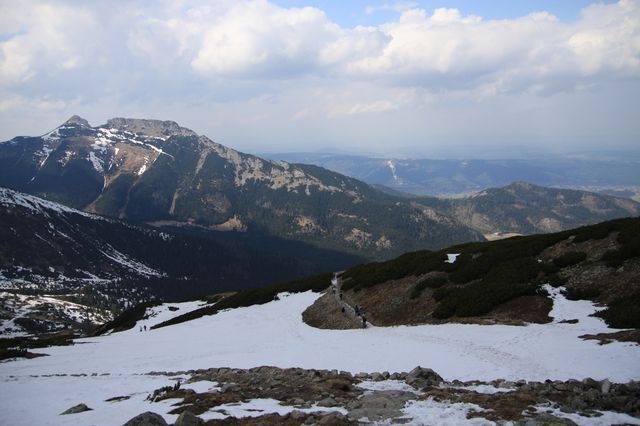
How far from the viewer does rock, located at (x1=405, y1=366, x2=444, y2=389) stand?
20.5 meters

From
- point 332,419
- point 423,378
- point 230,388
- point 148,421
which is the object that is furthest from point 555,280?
point 148,421

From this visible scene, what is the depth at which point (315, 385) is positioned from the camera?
2120cm

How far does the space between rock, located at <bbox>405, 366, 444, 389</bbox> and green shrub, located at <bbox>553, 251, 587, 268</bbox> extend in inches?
907

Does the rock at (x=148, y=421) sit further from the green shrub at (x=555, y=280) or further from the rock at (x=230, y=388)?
the green shrub at (x=555, y=280)

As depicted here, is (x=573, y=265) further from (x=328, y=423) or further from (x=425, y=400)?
(x=328, y=423)

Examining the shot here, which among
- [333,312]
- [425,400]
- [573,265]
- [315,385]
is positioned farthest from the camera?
[333,312]

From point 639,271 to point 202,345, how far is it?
124 feet

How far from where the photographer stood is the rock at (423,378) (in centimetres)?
2052

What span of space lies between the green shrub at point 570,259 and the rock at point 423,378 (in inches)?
907

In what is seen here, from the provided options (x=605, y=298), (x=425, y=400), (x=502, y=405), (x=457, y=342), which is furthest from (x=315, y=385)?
(x=605, y=298)

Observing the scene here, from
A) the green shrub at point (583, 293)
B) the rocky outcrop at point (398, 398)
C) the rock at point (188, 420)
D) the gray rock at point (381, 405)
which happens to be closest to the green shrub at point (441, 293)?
the green shrub at point (583, 293)

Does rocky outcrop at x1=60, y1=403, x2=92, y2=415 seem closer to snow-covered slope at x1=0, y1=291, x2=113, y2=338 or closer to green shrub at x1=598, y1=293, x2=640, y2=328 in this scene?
green shrub at x1=598, y1=293, x2=640, y2=328

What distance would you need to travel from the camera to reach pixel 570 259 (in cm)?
3875

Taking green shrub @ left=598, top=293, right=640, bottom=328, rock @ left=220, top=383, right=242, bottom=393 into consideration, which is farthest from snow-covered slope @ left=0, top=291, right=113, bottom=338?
green shrub @ left=598, top=293, right=640, bottom=328
